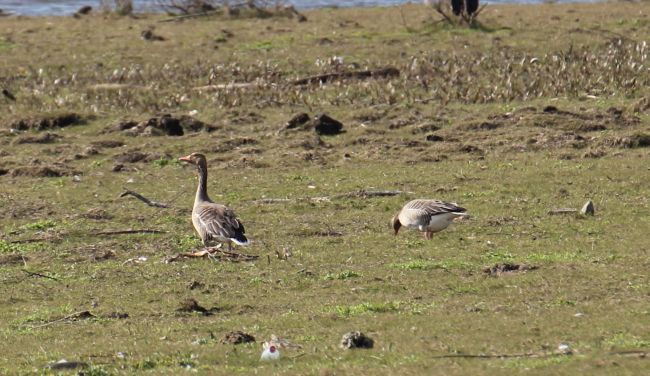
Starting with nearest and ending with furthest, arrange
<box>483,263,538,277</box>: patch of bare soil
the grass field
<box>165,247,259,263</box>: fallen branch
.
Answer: the grass field → <box>483,263,538,277</box>: patch of bare soil → <box>165,247,259,263</box>: fallen branch

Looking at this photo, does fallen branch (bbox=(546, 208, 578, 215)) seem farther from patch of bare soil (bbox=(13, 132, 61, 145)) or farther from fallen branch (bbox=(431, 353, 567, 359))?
patch of bare soil (bbox=(13, 132, 61, 145))

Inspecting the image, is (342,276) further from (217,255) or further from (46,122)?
(46,122)

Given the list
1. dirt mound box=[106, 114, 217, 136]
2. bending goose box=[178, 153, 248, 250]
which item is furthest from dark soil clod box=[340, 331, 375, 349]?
dirt mound box=[106, 114, 217, 136]

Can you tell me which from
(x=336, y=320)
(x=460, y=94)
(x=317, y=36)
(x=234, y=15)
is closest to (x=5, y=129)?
(x=460, y=94)

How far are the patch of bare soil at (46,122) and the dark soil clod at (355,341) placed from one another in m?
16.8

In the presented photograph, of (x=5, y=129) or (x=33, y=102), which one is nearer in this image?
(x=5, y=129)

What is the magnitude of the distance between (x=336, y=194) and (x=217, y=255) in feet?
14.5

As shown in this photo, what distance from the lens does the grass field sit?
34.7 feet

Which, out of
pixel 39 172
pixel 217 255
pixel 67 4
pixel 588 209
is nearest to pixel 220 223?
pixel 217 255

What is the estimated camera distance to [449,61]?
101ft

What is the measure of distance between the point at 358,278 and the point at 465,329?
3.01 meters

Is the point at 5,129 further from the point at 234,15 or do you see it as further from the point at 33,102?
the point at 234,15

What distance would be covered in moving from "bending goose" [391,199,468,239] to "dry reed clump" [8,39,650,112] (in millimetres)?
11173

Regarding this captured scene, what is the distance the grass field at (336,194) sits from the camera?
10.6 metres
